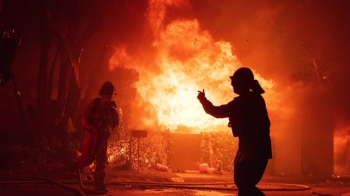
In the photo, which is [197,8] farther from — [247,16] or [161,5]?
[247,16]

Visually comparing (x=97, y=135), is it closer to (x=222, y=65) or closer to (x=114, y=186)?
(x=114, y=186)

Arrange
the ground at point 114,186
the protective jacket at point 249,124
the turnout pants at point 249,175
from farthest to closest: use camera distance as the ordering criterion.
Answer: the ground at point 114,186 → the protective jacket at point 249,124 → the turnout pants at point 249,175

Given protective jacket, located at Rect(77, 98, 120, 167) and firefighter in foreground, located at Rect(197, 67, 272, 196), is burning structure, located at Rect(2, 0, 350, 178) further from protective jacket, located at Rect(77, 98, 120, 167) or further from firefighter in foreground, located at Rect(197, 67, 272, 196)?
firefighter in foreground, located at Rect(197, 67, 272, 196)

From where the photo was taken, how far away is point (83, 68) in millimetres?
23797

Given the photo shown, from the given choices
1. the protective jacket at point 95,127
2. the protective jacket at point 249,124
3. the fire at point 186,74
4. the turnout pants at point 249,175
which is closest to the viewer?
the turnout pants at point 249,175

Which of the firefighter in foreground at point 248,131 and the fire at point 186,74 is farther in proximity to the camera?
the fire at point 186,74

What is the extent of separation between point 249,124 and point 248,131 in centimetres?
9

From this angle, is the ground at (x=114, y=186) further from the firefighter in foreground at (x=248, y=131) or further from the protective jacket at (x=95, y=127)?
the firefighter in foreground at (x=248, y=131)

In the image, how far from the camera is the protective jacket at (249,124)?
5.43 meters

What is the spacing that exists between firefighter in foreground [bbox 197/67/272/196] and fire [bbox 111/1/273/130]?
554 inches

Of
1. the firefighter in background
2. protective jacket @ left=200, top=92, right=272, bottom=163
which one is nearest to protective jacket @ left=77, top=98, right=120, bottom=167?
the firefighter in background

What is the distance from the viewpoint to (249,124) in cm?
553

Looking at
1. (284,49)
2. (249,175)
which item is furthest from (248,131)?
(284,49)

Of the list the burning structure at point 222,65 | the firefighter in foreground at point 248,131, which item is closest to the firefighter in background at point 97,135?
the firefighter in foreground at point 248,131
